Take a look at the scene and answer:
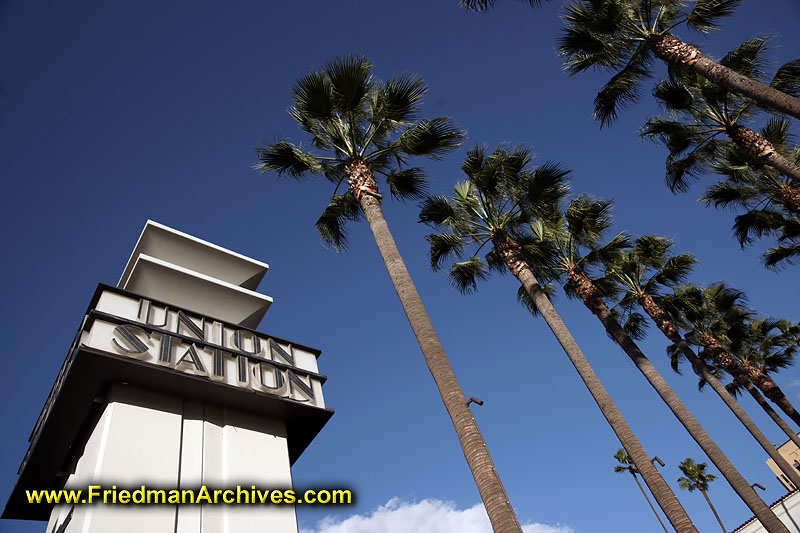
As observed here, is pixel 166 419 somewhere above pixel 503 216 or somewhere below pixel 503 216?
below

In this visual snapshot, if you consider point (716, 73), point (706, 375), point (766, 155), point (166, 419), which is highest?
point (716, 73)

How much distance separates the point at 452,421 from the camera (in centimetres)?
724

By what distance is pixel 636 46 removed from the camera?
41.7 ft

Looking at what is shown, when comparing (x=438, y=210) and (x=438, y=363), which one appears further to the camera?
(x=438, y=210)

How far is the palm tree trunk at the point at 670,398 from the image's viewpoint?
13.3 meters

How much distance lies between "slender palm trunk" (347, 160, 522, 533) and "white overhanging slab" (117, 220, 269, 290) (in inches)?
209

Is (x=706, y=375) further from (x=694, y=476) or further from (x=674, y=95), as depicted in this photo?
(x=694, y=476)

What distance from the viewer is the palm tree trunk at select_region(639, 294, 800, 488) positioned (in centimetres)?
1802

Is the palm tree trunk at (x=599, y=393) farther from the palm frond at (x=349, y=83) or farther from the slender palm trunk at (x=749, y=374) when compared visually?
the slender palm trunk at (x=749, y=374)

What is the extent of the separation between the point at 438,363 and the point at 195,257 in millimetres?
9094

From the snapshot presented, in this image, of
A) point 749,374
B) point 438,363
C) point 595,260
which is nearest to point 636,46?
point 595,260

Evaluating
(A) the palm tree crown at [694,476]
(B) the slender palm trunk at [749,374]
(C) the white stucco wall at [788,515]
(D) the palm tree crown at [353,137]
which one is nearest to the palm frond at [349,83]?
(D) the palm tree crown at [353,137]

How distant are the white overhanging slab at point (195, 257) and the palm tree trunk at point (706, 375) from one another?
45.3 ft

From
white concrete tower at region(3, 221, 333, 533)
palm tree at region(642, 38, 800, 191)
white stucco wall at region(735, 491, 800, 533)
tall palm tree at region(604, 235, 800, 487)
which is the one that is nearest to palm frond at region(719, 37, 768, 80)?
palm tree at region(642, 38, 800, 191)
